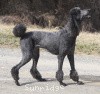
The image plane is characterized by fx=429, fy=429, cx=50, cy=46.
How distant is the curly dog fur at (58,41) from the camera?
32.1ft

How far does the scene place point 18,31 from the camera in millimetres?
9961

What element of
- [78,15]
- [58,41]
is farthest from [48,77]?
[78,15]

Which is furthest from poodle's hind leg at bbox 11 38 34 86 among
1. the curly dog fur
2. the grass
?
the grass

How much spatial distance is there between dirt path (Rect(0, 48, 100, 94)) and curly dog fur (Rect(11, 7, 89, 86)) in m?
0.30

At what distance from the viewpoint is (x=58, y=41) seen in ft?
32.6

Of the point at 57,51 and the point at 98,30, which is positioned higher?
the point at 57,51

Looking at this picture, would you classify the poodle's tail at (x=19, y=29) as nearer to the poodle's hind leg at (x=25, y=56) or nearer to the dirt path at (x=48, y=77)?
the poodle's hind leg at (x=25, y=56)

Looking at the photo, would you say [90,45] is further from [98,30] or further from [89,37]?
[98,30]

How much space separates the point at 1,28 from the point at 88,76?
9024 mm

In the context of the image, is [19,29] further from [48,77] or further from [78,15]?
[48,77]

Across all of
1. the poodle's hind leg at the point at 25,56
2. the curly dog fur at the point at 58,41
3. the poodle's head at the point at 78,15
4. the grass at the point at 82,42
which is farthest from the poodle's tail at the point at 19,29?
the grass at the point at 82,42

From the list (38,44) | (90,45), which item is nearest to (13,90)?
(38,44)

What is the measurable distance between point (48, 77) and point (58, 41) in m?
1.60

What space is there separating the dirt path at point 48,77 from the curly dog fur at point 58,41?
0.30 m
